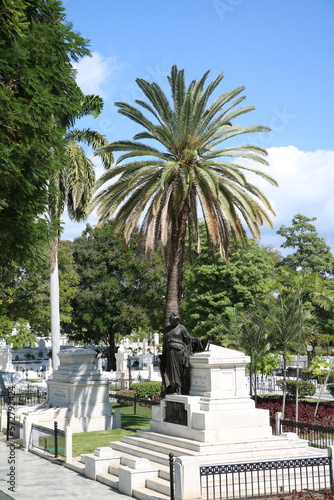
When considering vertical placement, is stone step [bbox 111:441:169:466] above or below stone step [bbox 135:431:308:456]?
below

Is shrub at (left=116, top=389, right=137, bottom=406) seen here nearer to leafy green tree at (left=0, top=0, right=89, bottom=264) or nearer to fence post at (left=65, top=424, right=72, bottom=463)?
fence post at (left=65, top=424, right=72, bottom=463)

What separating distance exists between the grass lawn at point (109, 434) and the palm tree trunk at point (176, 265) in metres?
4.36

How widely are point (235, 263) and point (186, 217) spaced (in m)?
18.9

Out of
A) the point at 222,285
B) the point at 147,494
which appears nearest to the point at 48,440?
the point at 147,494

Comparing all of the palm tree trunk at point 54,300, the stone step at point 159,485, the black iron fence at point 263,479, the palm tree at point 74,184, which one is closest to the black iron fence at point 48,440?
the stone step at point 159,485

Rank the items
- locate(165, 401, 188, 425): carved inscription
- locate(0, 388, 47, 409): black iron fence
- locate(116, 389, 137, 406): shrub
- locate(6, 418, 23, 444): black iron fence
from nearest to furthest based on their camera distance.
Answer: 1. locate(165, 401, 188, 425): carved inscription
2. locate(6, 418, 23, 444): black iron fence
3. locate(0, 388, 47, 409): black iron fence
4. locate(116, 389, 137, 406): shrub

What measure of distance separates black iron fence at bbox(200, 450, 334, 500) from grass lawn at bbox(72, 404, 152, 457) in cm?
600

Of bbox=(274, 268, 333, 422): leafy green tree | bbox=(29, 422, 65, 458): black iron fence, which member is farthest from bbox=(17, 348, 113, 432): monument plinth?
bbox=(274, 268, 333, 422): leafy green tree

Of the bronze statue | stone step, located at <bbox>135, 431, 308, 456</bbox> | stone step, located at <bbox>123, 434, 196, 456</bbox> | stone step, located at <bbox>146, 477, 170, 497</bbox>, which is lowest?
stone step, located at <bbox>146, 477, 170, 497</bbox>

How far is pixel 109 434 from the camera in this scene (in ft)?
65.0

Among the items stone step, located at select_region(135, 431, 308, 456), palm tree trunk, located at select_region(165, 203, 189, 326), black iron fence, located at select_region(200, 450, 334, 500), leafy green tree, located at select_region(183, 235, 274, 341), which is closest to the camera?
black iron fence, located at select_region(200, 450, 334, 500)

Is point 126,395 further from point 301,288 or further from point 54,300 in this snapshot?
point 301,288

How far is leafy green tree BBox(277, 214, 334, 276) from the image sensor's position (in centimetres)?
5122

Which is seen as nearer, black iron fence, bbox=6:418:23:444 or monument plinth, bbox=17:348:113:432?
black iron fence, bbox=6:418:23:444
